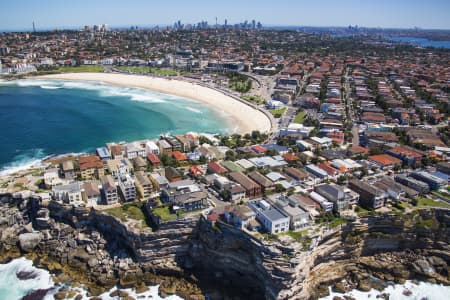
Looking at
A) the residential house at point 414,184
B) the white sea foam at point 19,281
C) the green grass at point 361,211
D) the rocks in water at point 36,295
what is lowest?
the rocks in water at point 36,295

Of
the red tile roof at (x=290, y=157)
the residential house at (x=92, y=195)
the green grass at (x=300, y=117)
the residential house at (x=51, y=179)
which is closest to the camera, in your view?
the residential house at (x=92, y=195)

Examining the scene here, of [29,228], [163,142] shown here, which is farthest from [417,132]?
[29,228]

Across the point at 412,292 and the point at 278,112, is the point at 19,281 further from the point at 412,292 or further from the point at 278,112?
the point at 278,112

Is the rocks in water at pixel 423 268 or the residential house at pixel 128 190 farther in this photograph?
the residential house at pixel 128 190

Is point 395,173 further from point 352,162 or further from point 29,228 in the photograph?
point 29,228

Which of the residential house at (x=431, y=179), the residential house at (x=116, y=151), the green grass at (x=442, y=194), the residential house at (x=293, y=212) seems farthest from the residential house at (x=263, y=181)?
the residential house at (x=116, y=151)

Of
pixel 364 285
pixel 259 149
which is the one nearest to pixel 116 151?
pixel 259 149

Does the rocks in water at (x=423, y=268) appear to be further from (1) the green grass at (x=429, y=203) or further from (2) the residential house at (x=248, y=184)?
(2) the residential house at (x=248, y=184)
